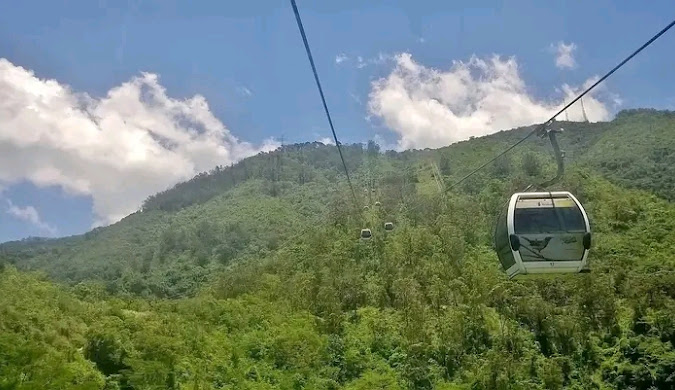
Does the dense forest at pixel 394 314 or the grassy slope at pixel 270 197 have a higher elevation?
the grassy slope at pixel 270 197

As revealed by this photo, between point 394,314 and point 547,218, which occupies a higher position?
point 547,218

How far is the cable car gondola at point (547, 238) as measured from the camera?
1194 cm

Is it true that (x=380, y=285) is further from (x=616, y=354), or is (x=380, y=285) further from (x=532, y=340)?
(x=616, y=354)

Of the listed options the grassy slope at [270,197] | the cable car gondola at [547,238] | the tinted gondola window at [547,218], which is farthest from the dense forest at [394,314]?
the tinted gondola window at [547,218]

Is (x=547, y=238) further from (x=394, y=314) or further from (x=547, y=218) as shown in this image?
(x=394, y=314)

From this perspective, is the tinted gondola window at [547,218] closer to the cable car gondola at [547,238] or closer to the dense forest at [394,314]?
the cable car gondola at [547,238]

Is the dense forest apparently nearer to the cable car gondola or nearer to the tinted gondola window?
the cable car gondola

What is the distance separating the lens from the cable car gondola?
11938 millimetres

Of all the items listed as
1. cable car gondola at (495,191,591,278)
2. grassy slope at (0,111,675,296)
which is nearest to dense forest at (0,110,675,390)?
grassy slope at (0,111,675,296)

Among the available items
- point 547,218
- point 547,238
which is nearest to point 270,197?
point 547,218

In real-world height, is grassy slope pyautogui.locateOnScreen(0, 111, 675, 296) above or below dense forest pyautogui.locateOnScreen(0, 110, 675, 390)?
above

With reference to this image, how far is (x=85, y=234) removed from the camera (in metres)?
144

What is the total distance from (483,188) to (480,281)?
31.2 m

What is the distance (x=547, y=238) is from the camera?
11.9m
